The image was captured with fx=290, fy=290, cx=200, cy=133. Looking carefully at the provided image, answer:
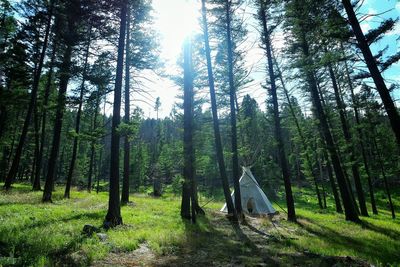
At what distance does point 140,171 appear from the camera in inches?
2438

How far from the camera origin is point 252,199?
2188 centimetres

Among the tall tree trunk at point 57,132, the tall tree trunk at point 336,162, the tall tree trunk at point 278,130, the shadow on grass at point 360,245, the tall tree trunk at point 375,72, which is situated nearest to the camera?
the shadow on grass at point 360,245

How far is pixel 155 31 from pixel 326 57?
1252 centimetres

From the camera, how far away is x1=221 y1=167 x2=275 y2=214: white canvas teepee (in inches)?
829

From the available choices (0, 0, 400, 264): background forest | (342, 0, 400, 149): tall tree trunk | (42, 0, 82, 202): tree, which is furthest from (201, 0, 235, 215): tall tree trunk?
(342, 0, 400, 149): tall tree trunk

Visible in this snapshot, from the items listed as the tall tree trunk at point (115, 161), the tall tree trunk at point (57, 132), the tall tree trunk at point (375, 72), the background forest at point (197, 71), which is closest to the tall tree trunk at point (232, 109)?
the background forest at point (197, 71)

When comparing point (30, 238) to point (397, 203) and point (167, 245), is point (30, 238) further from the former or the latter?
point (397, 203)

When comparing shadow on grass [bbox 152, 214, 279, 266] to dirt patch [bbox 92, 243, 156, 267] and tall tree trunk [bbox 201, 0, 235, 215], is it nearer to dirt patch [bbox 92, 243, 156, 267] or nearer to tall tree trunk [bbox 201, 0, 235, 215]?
dirt patch [bbox 92, 243, 156, 267]

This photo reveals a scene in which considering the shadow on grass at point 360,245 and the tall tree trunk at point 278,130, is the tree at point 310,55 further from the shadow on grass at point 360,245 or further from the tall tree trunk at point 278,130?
the shadow on grass at point 360,245

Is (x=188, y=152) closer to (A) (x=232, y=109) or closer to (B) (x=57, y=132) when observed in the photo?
(A) (x=232, y=109)

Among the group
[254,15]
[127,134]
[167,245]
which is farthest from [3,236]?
[254,15]

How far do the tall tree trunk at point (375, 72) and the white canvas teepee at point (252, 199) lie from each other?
467 inches

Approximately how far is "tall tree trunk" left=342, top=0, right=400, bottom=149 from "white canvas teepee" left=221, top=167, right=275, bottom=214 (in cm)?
1185

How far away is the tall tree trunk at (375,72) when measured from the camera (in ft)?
35.0
